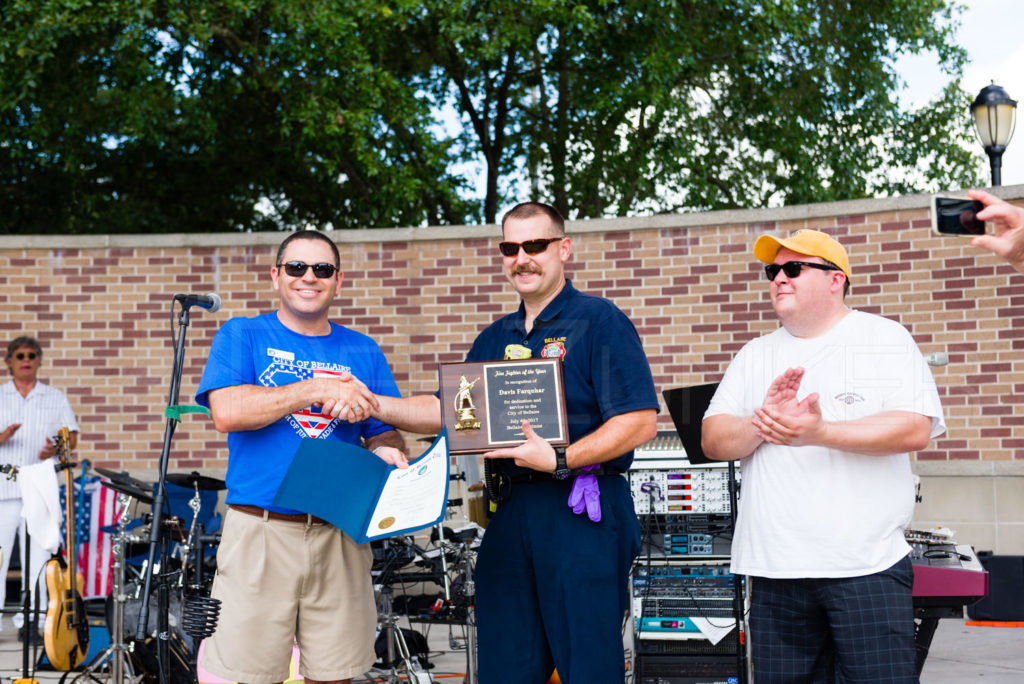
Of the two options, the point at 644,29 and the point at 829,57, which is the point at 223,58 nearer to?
the point at 644,29

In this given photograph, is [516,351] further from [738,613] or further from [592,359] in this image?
[738,613]

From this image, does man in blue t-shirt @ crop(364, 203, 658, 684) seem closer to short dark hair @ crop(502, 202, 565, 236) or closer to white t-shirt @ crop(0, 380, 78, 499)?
short dark hair @ crop(502, 202, 565, 236)

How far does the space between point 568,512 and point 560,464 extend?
6.8 inches

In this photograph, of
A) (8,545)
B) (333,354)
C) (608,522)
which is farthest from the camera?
(8,545)

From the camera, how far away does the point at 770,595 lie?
123 inches

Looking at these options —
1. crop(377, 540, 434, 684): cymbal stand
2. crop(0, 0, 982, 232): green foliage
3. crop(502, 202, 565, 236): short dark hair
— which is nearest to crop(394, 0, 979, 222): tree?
crop(0, 0, 982, 232): green foliage

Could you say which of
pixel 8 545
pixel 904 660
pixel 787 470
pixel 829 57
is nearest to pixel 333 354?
pixel 787 470

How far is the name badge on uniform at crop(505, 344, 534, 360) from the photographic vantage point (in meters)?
3.32

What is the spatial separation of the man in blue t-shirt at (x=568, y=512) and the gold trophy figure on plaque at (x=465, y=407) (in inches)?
5.2

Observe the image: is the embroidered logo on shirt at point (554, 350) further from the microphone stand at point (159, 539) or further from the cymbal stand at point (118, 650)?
the cymbal stand at point (118, 650)

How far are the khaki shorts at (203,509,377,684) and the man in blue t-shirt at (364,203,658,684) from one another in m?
0.45

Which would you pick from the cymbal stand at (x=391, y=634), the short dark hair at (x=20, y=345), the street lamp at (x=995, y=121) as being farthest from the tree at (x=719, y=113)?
the cymbal stand at (x=391, y=634)

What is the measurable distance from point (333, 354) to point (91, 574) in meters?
5.38

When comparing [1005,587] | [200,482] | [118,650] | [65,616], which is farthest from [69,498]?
[1005,587]
